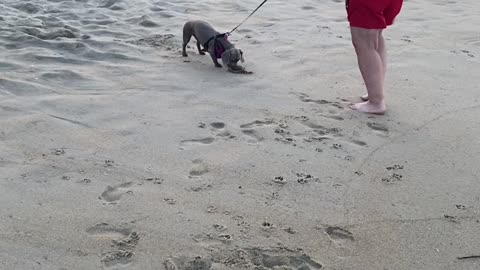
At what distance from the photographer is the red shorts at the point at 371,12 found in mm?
3900

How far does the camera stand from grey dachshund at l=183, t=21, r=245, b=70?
4.87 metres

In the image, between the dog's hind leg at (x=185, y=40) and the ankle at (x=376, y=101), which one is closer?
the ankle at (x=376, y=101)

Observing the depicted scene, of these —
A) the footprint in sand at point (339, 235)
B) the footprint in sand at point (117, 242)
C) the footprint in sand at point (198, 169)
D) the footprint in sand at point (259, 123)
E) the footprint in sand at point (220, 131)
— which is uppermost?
the footprint in sand at point (117, 242)

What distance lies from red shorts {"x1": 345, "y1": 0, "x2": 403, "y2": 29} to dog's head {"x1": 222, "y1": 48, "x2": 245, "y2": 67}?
44.6 inches

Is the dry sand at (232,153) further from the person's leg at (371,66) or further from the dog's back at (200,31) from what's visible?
the dog's back at (200,31)

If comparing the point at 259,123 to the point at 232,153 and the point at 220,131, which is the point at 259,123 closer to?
the point at 220,131

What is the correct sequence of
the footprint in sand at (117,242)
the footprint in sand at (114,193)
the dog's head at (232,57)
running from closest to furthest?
the footprint in sand at (117,242), the footprint in sand at (114,193), the dog's head at (232,57)

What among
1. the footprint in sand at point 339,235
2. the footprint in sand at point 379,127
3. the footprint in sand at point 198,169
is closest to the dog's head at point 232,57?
the footprint in sand at point 379,127

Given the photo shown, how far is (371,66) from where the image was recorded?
13.6 ft

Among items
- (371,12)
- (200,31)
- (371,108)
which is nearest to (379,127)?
(371,108)

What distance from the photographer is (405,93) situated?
454 cm

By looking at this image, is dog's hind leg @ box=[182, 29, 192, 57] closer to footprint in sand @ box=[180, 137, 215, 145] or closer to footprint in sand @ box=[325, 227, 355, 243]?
footprint in sand @ box=[180, 137, 215, 145]

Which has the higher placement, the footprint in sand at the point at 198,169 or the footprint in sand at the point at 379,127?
the footprint in sand at the point at 198,169

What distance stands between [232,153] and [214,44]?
1.86 m
